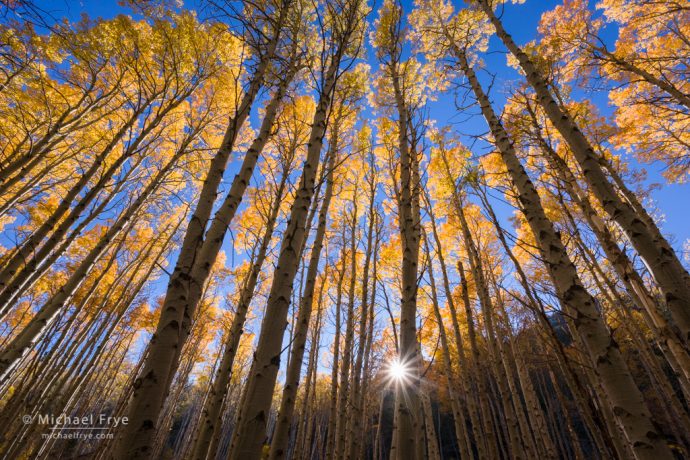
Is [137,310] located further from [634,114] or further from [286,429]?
[634,114]

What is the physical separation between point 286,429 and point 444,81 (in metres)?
7.69

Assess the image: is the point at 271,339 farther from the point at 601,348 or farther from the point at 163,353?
the point at 601,348

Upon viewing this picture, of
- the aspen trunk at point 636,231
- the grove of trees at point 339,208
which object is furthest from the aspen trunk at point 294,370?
the aspen trunk at point 636,231

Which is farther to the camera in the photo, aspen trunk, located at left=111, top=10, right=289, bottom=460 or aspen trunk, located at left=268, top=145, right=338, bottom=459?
aspen trunk, located at left=268, top=145, right=338, bottom=459

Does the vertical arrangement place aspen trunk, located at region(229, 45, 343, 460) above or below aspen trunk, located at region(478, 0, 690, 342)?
below

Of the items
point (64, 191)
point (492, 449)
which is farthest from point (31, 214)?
point (492, 449)

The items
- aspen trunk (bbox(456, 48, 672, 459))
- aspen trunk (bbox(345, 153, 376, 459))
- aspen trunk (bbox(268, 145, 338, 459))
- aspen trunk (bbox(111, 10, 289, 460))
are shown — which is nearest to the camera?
aspen trunk (bbox(111, 10, 289, 460))

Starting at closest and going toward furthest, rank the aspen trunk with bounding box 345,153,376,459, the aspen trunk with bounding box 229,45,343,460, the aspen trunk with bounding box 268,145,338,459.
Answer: the aspen trunk with bounding box 229,45,343,460 < the aspen trunk with bounding box 268,145,338,459 < the aspen trunk with bounding box 345,153,376,459

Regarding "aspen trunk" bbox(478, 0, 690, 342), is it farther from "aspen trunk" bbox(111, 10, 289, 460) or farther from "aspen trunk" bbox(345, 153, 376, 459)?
"aspen trunk" bbox(345, 153, 376, 459)

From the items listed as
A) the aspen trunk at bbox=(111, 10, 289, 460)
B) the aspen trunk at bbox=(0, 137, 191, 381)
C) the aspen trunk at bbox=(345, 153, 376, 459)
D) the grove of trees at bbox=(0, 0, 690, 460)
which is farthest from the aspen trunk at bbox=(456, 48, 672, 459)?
the aspen trunk at bbox=(0, 137, 191, 381)

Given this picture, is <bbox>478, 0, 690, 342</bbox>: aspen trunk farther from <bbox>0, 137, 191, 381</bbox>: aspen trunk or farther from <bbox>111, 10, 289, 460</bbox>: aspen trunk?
<bbox>0, 137, 191, 381</bbox>: aspen trunk

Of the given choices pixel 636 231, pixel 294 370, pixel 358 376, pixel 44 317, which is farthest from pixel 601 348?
pixel 44 317

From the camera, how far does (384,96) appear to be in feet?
24.7

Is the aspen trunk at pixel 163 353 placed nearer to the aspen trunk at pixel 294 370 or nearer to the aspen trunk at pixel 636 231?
the aspen trunk at pixel 294 370
